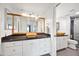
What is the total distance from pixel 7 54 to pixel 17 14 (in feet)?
2.75

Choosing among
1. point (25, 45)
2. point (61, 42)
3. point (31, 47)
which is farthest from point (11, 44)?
point (61, 42)

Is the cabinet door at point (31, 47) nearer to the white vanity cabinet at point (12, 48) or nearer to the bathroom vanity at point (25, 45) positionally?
the bathroom vanity at point (25, 45)

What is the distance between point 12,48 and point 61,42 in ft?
3.45

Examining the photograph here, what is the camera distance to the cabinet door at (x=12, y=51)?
1706 millimetres

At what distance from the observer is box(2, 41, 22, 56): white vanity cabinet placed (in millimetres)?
1703

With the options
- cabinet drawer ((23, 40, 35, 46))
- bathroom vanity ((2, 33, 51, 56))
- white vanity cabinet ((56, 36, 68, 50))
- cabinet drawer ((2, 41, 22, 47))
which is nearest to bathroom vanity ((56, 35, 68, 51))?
white vanity cabinet ((56, 36, 68, 50))

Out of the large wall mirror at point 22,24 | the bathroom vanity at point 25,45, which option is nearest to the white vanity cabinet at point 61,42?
the bathroom vanity at point 25,45

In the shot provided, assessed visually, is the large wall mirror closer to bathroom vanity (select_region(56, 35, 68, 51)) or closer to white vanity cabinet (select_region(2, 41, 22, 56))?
white vanity cabinet (select_region(2, 41, 22, 56))

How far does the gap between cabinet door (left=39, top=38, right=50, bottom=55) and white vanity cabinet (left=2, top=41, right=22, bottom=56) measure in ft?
1.53

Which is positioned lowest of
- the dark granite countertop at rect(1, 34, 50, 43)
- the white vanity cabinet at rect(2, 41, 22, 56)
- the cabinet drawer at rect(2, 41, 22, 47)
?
the white vanity cabinet at rect(2, 41, 22, 56)

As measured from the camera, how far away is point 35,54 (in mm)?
1880

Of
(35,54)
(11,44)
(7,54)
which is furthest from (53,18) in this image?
(7,54)

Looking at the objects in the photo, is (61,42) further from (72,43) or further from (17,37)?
(17,37)

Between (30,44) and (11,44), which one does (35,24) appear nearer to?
(30,44)
